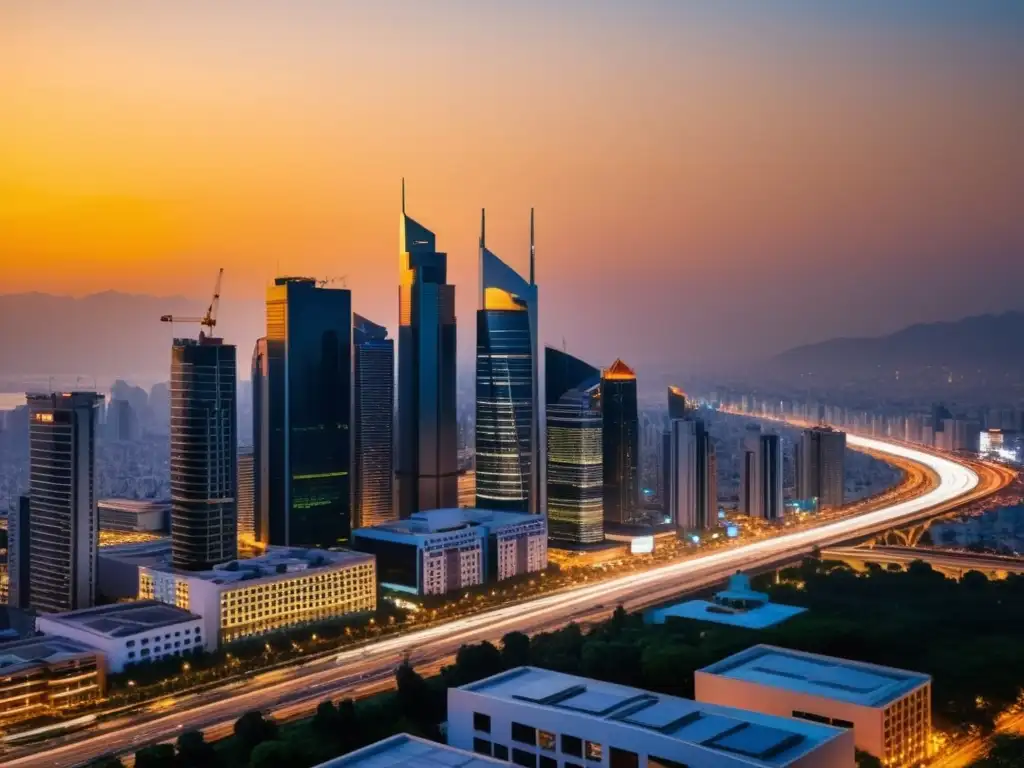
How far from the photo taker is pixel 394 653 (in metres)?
18.7

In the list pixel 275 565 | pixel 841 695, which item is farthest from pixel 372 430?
pixel 841 695

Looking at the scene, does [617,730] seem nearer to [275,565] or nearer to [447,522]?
[275,565]

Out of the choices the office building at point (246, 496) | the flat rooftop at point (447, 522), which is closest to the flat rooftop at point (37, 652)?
the flat rooftop at point (447, 522)

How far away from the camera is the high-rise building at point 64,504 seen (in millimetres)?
21203

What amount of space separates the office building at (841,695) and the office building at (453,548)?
9315mm

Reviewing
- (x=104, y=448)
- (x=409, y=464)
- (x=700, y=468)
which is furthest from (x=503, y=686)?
(x=104, y=448)

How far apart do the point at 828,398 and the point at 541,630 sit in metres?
55.7

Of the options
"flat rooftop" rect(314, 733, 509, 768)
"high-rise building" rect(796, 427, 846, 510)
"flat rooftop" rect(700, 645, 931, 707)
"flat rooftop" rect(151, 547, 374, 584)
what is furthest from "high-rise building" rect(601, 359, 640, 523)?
"flat rooftop" rect(314, 733, 509, 768)

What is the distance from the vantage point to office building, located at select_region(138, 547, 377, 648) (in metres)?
19.5

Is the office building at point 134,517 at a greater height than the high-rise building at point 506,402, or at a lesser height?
lesser

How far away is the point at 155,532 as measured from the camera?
3156cm

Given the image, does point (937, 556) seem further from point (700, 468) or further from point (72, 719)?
point (72, 719)

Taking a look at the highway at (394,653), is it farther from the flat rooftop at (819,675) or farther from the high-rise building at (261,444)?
the high-rise building at (261,444)

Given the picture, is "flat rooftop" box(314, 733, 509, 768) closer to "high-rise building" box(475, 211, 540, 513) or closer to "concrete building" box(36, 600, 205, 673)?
"concrete building" box(36, 600, 205, 673)
